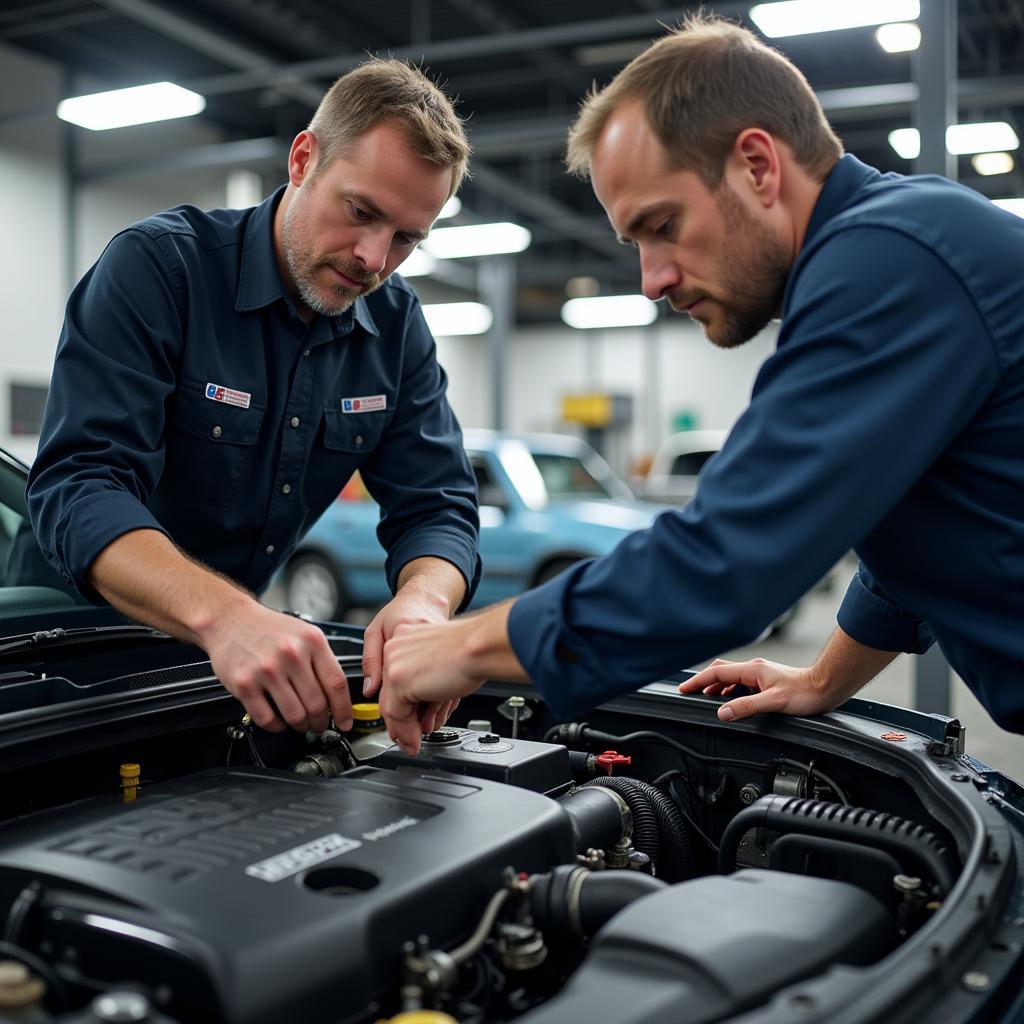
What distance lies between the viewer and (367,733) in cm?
180

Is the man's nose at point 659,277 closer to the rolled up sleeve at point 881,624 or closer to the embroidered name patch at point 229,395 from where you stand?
the rolled up sleeve at point 881,624

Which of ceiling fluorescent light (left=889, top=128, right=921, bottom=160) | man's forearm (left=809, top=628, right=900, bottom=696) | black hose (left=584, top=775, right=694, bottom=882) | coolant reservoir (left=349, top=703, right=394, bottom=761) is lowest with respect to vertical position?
black hose (left=584, top=775, right=694, bottom=882)

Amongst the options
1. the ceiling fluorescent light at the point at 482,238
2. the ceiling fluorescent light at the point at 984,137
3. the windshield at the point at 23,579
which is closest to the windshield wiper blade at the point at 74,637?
the windshield at the point at 23,579

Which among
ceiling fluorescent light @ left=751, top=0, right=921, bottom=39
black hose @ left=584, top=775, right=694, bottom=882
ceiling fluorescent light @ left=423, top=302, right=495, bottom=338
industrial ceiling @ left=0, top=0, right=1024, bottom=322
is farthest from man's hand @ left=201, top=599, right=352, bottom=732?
ceiling fluorescent light @ left=423, top=302, right=495, bottom=338

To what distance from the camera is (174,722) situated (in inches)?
61.9

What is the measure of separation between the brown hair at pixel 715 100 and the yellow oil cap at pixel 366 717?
0.93 meters

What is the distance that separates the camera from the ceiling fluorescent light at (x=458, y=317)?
16781mm

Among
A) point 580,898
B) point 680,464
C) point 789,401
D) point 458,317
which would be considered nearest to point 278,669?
point 580,898

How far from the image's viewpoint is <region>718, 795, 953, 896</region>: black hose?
4.25ft

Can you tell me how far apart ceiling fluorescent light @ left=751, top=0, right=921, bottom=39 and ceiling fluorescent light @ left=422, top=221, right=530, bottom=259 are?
173 inches

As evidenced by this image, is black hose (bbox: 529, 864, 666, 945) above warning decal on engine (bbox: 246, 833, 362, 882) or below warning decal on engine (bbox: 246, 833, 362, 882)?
below

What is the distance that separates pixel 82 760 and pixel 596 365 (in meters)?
19.2

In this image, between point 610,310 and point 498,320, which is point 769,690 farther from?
point 610,310

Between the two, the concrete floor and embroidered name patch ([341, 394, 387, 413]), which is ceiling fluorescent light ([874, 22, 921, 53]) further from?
embroidered name patch ([341, 394, 387, 413])
